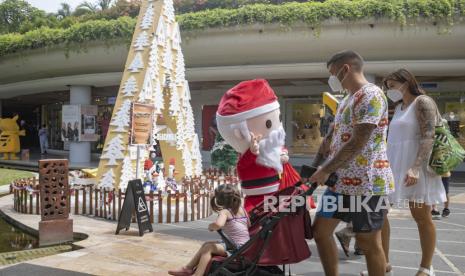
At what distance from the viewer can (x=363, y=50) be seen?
539 inches

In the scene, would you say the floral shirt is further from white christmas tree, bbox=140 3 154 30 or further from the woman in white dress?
white christmas tree, bbox=140 3 154 30

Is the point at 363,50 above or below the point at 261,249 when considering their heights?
above

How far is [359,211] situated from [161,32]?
6945 mm

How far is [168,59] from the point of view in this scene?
918 cm

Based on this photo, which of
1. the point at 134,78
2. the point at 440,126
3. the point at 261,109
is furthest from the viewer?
the point at 134,78

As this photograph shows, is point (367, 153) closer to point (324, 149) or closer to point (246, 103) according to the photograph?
point (324, 149)

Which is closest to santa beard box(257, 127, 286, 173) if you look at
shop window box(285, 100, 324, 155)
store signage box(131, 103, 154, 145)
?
store signage box(131, 103, 154, 145)

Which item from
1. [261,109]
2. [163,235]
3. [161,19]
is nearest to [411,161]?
[261,109]

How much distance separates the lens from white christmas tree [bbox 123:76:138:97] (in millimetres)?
8148

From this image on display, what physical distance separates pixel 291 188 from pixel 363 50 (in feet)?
38.1

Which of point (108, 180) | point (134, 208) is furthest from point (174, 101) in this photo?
point (134, 208)

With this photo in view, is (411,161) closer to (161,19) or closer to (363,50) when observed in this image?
(161,19)

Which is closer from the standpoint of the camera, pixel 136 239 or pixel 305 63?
pixel 136 239

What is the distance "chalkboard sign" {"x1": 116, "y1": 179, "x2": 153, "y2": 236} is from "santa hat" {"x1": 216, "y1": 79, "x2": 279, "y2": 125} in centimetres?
283
